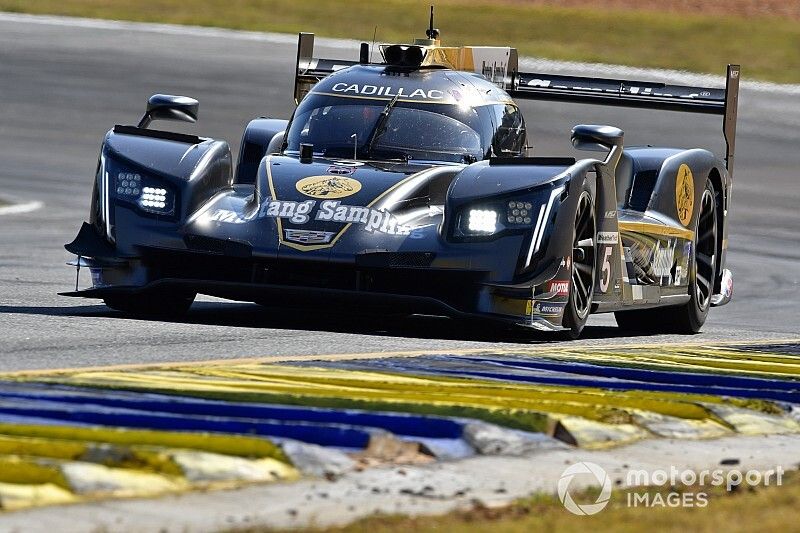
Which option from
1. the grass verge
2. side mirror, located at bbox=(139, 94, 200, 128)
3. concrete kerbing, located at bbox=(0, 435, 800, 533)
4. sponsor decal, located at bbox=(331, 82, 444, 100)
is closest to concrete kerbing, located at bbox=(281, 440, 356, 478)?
concrete kerbing, located at bbox=(0, 435, 800, 533)

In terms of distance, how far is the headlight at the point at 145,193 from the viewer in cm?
905

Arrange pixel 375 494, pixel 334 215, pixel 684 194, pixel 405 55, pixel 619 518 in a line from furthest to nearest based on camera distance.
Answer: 1. pixel 684 194
2. pixel 405 55
3. pixel 334 215
4. pixel 375 494
5. pixel 619 518

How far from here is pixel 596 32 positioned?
33.1 metres

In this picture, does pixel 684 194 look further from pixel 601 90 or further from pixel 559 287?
pixel 559 287

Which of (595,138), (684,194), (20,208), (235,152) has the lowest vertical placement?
(235,152)

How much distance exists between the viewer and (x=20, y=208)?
18.9 m

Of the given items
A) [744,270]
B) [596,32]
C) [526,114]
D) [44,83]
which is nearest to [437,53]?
[744,270]

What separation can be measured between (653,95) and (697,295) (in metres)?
1.46

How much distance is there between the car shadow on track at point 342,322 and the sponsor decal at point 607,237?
0.59 m

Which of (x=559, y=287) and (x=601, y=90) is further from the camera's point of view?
(x=601, y=90)

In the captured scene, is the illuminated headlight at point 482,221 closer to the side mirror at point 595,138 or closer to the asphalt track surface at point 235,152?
the asphalt track surface at point 235,152

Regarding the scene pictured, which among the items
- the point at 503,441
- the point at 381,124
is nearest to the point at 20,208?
the point at 381,124

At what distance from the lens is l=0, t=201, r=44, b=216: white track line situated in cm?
1839

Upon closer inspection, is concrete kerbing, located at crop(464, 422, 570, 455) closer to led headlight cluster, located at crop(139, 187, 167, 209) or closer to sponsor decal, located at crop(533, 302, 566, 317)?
sponsor decal, located at crop(533, 302, 566, 317)
